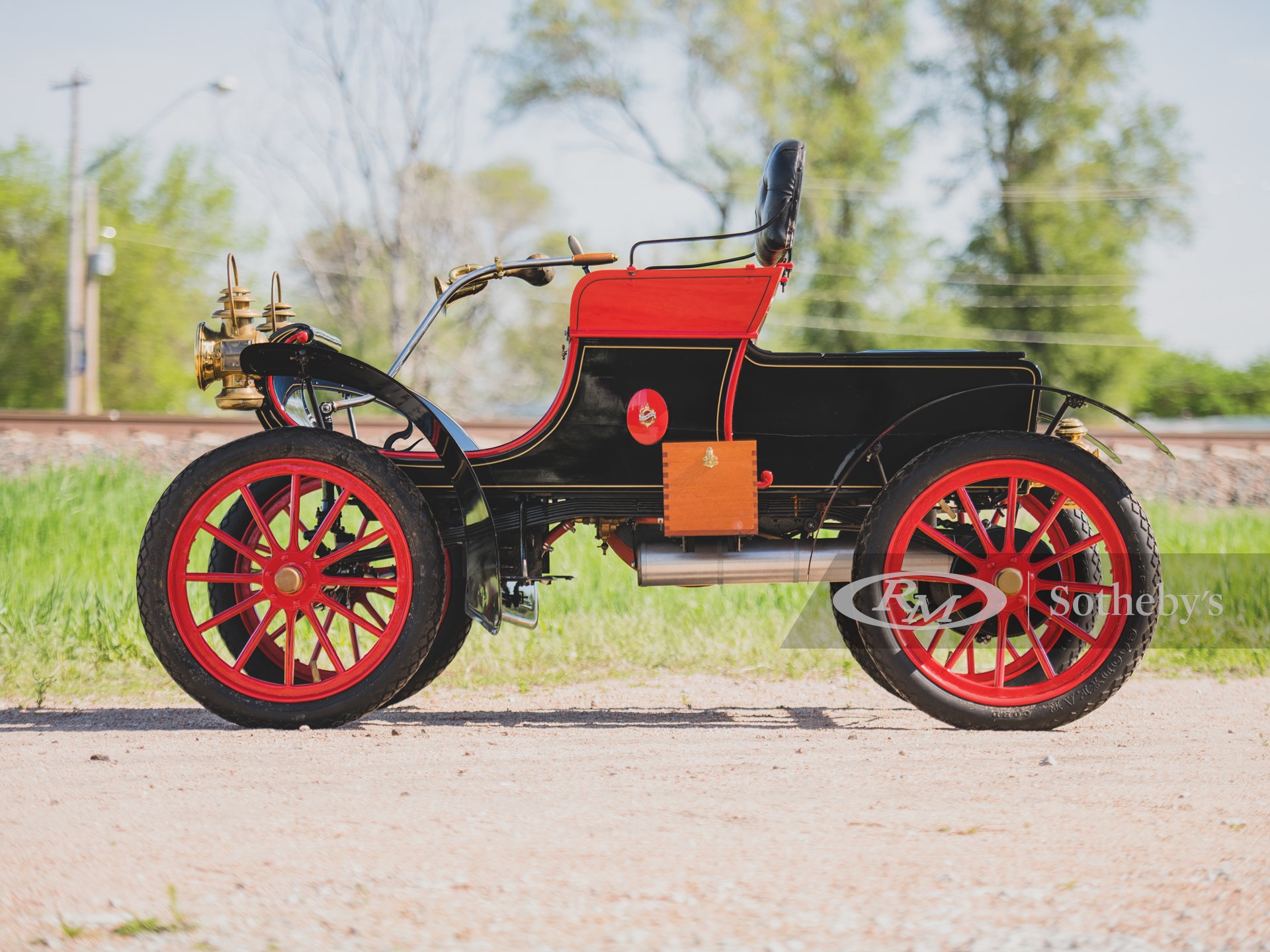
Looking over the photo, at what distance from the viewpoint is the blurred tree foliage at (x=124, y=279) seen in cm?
2314

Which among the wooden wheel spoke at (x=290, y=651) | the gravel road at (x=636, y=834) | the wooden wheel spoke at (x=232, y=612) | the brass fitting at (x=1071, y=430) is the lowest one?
the gravel road at (x=636, y=834)

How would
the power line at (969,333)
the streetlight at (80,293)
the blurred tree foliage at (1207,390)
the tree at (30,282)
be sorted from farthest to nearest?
the blurred tree foliage at (1207,390)
the power line at (969,333)
the tree at (30,282)
the streetlight at (80,293)

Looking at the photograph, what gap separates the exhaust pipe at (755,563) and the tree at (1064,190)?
91.9 feet

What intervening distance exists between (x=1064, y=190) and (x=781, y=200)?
29.2 meters

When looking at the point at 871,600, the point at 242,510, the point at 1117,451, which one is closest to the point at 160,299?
the point at 1117,451

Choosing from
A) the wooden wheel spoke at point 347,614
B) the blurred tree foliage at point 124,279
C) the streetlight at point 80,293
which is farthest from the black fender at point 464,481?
the blurred tree foliage at point 124,279

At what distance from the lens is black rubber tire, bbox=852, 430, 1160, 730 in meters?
3.76

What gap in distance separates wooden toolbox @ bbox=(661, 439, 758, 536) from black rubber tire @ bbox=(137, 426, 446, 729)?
0.77 m

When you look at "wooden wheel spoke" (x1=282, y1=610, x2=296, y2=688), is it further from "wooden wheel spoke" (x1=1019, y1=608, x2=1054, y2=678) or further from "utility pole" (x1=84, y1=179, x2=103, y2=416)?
"utility pole" (x1=84, y1=179, x2=103, y2=416)

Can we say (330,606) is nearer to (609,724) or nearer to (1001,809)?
(609,724)

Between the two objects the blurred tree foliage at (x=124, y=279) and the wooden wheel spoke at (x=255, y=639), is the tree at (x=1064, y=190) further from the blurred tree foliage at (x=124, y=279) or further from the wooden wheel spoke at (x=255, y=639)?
the wooden wheel spoke at (x=255, y=639)

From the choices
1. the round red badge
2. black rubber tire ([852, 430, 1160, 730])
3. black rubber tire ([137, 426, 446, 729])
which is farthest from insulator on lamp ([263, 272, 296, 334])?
black rubber tire ([852, 430, 1160, 730])

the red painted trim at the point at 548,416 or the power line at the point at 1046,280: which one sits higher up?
the power line at the point at 1046,280

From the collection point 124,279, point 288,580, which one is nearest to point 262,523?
point 288,580
